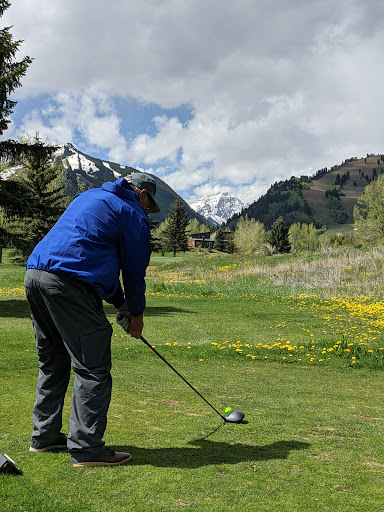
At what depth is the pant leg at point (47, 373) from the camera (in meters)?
3.43

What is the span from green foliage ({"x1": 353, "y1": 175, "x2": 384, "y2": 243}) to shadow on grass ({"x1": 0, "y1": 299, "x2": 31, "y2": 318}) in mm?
45112

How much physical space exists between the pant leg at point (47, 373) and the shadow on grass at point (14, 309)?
11064mm

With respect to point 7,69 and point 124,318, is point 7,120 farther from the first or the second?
point 124,318

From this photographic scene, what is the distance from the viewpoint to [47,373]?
3.59 meters

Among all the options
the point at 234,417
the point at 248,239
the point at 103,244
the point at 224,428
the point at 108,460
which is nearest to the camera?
the point at 108,460

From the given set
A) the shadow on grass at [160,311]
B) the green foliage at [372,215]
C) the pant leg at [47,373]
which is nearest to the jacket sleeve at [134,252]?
the pant leg at [47,373]

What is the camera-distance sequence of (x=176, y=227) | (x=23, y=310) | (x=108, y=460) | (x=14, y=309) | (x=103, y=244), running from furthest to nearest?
1. (x=176, y=227)
2. (x=14, y=309)
3. (x=23, y=310)
4. (x=103, y=244)
5. (x=108, y=460)

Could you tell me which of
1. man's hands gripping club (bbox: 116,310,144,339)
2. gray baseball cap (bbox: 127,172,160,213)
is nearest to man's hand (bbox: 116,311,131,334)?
man's hands gripping club (bbox: 116,310,144,339)

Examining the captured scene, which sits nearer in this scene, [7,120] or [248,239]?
[7,120]

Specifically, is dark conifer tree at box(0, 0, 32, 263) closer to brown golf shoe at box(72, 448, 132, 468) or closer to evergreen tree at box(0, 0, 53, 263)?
evergreen tree at box(0, 0, 53, 263)

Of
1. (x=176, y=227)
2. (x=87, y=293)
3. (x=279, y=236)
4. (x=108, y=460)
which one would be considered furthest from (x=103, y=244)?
(x=176, y=227)

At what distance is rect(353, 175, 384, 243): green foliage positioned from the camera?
53.8m

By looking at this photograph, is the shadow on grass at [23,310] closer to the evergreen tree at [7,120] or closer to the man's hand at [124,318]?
the evergreen tree at [7,120]

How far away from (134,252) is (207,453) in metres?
1.67
